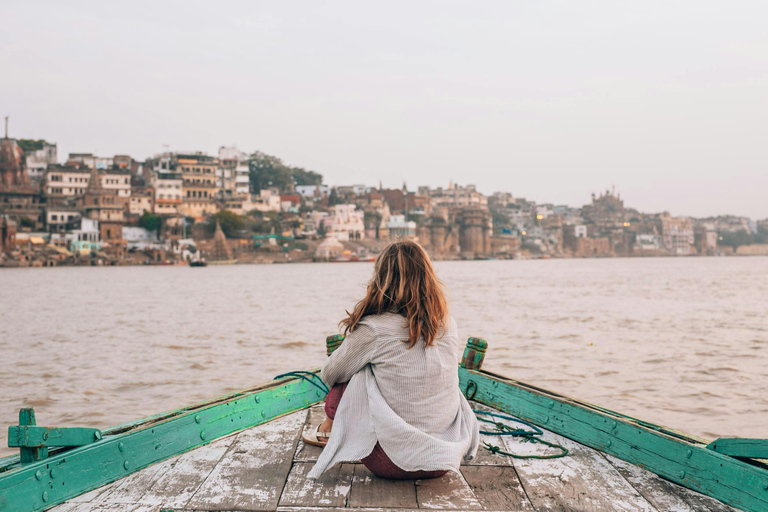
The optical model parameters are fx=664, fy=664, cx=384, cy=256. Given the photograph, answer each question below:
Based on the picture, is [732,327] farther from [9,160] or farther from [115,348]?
[9,160]

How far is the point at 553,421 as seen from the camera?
3.60 metres

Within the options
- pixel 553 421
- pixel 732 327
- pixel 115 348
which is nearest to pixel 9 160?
pixel 115 348

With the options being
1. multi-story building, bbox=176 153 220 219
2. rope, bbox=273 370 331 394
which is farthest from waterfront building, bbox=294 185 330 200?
rope, bbox=273 370 331 394

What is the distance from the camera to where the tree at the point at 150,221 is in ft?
238

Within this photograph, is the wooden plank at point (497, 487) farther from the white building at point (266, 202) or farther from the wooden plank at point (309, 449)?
the white building at point (266, 202)

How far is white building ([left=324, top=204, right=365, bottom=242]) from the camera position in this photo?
90.5 metres

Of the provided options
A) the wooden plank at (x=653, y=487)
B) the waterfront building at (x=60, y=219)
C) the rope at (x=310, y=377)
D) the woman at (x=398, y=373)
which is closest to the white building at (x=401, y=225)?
the waterfront building at (x=60, y=219)

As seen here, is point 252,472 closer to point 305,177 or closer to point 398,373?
point 398,373

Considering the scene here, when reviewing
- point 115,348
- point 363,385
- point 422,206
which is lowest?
point 115,348

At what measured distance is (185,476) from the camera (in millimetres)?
2863

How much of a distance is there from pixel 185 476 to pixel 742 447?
224 cm

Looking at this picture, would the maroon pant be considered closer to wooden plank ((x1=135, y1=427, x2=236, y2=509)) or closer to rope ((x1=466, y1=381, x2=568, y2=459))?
rope ((x1=466, y1=381, x2=568, y2=459))

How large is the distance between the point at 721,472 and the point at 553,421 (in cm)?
109

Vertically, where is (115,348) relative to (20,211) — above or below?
below
